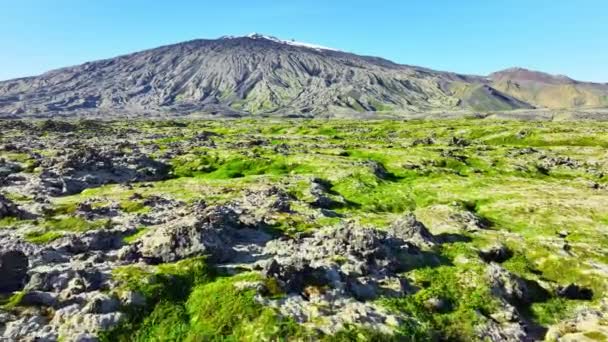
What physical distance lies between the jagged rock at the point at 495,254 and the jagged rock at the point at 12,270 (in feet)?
117

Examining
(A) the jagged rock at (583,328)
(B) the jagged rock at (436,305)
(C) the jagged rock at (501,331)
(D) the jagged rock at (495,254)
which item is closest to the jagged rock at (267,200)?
(D) the jagged rock at (495,254)

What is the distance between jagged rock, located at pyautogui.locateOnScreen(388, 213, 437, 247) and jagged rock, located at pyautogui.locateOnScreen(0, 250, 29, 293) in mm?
29839

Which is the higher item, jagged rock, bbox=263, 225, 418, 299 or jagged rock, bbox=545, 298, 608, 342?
jagged rock, bbox=263, 225, 418, 299

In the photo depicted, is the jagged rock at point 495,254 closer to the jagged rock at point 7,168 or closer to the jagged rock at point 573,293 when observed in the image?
the jagged rock at point 573,293

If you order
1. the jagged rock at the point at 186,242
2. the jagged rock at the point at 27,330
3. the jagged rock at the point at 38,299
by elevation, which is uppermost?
the jagged rock at the point at 186,242

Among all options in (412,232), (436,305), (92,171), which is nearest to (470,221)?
(412,232)

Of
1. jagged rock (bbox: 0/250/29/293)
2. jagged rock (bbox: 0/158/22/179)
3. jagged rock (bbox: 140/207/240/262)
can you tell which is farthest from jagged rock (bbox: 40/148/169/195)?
jagged rock (bbox: 140/207/240/262)

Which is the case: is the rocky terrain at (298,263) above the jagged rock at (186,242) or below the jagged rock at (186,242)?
below

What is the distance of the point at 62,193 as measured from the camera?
240 ft

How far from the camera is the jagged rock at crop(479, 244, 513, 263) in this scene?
4375 centimetres

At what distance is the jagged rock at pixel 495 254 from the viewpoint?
43750 millimetres

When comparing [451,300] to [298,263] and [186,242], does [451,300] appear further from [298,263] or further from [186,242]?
[186,242]

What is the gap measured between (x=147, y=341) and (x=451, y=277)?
2198 cm

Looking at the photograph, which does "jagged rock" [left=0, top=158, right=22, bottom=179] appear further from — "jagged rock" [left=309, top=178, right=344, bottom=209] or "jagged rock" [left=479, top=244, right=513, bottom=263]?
"jagged rock" [left=479, top=244, right=513, bottom=263]
